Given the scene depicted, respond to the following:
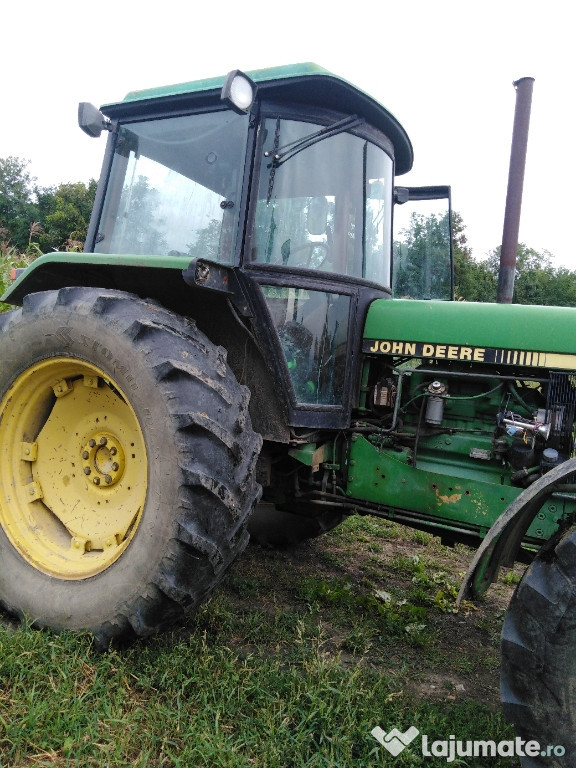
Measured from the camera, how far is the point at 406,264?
3699 mm

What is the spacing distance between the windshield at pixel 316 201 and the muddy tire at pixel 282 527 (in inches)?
62.1

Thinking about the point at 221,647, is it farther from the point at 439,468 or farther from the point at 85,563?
the point at 439,468

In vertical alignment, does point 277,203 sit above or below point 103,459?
above

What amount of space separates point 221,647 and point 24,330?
153 centimetres

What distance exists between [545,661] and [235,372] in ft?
5.42

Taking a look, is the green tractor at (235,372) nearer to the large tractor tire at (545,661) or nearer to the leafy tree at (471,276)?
the large tractor tire at (545,661)

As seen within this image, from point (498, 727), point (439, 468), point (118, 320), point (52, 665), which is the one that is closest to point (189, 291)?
point (118, 320)

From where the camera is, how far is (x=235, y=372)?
112 inches

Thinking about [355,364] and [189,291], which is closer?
[189,291]

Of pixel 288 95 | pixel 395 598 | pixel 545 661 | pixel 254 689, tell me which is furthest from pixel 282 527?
pixel 288 95

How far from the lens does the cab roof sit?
8.85 ft

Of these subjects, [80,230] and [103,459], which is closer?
[103,459]

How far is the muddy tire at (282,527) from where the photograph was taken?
3.84 metres

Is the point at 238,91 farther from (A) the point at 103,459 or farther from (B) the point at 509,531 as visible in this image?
(B) the point at 509,531
